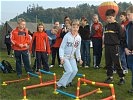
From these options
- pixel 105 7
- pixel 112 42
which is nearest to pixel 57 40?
pixel 112 42

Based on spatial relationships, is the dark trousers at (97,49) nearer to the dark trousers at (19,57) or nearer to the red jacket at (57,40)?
the red jacket at (57,40)

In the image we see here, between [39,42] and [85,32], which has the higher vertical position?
[85,32]

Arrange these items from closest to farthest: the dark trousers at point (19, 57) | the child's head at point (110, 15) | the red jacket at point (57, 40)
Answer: the child's head at point (110, 15)
the dark trousers at point (19, 57)
the red jacket at point (57, 40)

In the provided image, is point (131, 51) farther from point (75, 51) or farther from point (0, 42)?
point (0, 42)

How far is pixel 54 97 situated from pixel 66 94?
0.31 meters

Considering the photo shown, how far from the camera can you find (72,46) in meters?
8.85

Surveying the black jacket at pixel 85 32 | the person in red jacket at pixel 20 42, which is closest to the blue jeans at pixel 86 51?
the black jacket at pixel 85 32

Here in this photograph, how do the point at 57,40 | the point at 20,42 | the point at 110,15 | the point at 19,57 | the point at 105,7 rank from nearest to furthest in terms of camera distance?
the point at 110,15
the point at 20,42
the point at 19,57
the point at 57,40
the point at 105,7

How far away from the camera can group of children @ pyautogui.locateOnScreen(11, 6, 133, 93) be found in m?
8.50

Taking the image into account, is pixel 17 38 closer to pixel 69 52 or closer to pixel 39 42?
pixel 39 42

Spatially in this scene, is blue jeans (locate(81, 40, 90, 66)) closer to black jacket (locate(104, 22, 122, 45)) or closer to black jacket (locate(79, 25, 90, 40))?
black jacket (locate(79, 25, 90, 40))

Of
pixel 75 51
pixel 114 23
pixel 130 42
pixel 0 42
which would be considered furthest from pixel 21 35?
pixel 0 42

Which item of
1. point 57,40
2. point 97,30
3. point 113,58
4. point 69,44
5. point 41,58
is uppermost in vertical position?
point 97,30

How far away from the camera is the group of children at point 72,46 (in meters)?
8.50
